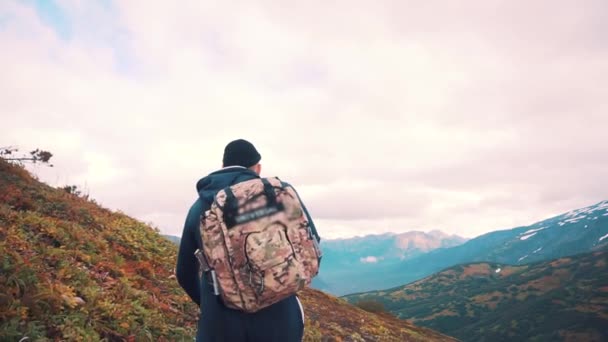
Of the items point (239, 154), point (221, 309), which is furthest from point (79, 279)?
point (239, 154)

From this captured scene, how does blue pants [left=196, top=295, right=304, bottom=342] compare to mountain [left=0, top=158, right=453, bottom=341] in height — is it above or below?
below

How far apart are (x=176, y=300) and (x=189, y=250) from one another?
718 centimetres

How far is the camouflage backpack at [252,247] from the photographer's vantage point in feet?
12.7

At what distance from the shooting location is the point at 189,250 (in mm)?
4348

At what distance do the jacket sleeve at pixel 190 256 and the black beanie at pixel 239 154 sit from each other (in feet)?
1.95

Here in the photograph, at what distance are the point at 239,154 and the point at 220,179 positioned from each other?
1.18 feet

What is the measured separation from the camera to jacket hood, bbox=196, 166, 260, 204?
4.26m

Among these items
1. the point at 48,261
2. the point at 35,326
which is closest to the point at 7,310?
the point at 35,326

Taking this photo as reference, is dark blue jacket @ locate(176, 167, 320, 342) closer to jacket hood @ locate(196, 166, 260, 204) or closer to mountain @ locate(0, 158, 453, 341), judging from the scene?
jacket hood @ locate(196, 166, 260, 204)

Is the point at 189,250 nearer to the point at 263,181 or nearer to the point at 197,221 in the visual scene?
the point at 197,221

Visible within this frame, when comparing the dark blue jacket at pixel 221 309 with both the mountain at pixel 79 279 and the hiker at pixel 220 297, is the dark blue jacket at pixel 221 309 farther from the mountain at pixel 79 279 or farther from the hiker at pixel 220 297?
the mountain at pixel 79 279

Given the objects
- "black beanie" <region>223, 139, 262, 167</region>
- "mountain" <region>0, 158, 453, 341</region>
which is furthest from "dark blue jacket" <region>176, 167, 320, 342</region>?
"mountain" <region>0, 158, 453, 341</region>

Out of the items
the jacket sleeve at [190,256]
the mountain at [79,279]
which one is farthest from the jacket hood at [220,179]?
the mountain at [79,279]

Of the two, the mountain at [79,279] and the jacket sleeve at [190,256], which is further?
the mountain at [79,279]
